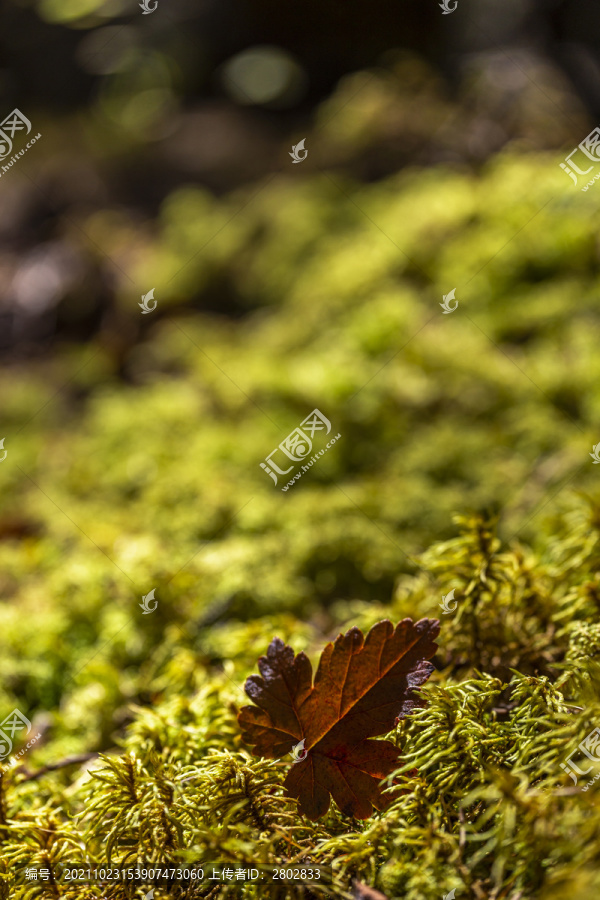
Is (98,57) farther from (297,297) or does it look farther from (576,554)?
(576,554)

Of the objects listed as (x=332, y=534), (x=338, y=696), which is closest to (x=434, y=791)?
(x=338, y=696)

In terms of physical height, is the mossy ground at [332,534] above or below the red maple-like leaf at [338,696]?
below

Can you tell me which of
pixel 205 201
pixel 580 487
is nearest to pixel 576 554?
pixel 580 487

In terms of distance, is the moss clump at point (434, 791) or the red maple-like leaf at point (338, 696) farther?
the red maple-like leaf at point (338, 696)

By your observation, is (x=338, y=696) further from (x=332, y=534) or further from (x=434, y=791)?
(x=332, y=534)
